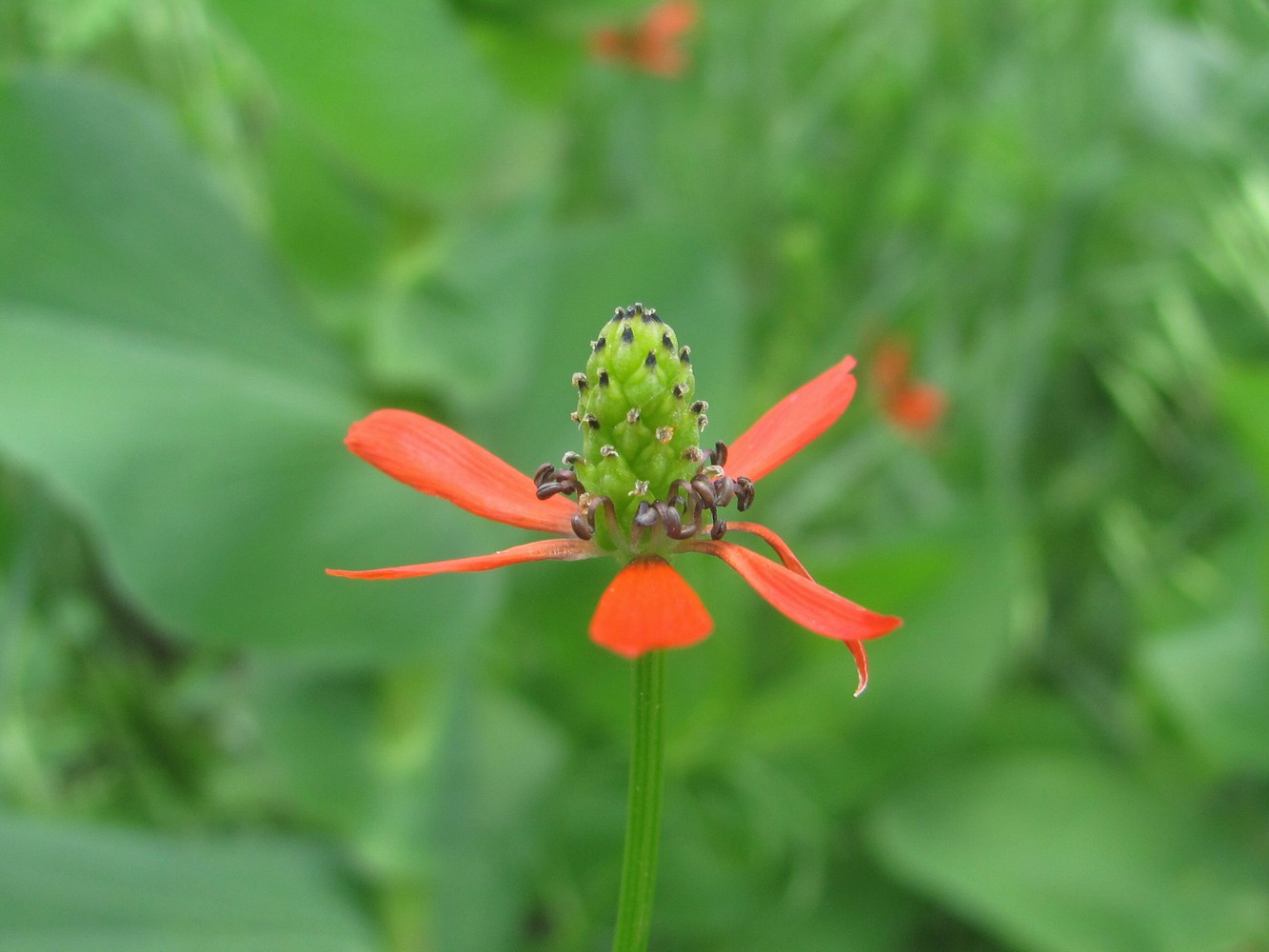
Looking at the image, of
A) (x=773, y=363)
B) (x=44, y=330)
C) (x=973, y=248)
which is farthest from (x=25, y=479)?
(x=973, y=248)

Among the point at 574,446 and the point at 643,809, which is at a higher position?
the point at 574,446

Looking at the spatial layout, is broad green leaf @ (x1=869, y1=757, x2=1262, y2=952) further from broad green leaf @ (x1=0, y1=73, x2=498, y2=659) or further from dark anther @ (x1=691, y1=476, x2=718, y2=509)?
dark anther @ (x1=691, y1=476, x2=718, y2=509)

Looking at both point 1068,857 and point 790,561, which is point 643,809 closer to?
point 790,561

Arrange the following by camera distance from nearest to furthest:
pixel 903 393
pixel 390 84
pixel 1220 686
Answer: pixel 390 84, pixel 1220 686, pixel 903 393

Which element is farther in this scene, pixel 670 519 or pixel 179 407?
pixel 179 407

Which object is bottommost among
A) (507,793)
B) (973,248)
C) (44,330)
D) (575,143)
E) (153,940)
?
(153,940)

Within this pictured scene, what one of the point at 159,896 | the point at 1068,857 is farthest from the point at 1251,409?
the point at 159,896

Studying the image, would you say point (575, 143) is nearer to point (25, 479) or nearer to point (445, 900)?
point (25, 479)

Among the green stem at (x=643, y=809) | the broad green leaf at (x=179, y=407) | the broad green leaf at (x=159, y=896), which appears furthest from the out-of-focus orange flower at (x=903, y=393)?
the green stem at (x=643, y=809)
